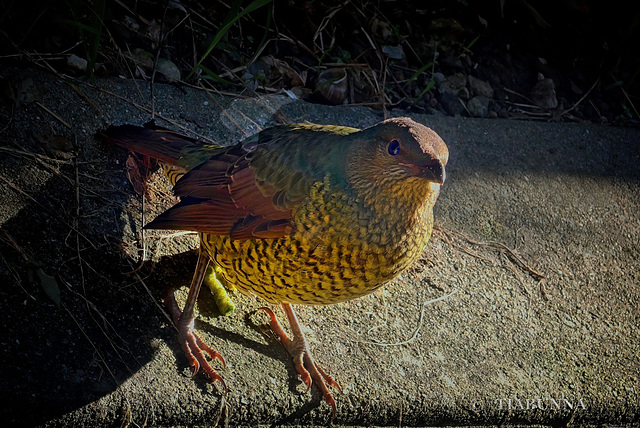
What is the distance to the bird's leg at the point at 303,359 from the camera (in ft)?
9.01

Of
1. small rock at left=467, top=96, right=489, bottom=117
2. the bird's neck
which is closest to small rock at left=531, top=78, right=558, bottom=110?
small rock at left=467, top=96, right=489, bottom=117

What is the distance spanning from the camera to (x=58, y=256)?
8.79 feet

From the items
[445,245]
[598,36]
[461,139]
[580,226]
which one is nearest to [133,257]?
[445,245]

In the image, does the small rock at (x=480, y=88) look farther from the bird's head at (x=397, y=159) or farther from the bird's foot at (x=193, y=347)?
the bird's foot at (x=193, y=347)

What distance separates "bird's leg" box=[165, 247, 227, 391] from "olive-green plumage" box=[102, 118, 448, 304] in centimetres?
16

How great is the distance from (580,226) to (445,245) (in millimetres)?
982

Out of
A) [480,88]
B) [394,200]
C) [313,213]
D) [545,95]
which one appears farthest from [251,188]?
[545,95]

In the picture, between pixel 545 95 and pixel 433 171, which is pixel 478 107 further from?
pixel 433 171

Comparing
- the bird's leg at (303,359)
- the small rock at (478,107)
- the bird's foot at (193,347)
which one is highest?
the small rock at (478,107)

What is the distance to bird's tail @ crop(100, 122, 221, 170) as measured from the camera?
2994 millimetres

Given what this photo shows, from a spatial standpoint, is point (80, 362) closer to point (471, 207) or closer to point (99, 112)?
point (99, 112)

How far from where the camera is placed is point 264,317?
10.1ft

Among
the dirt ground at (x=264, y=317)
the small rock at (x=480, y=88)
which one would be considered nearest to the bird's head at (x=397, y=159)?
the dirt ground at (x=264, y=317)

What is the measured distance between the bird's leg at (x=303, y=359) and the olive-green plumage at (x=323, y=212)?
297mm
